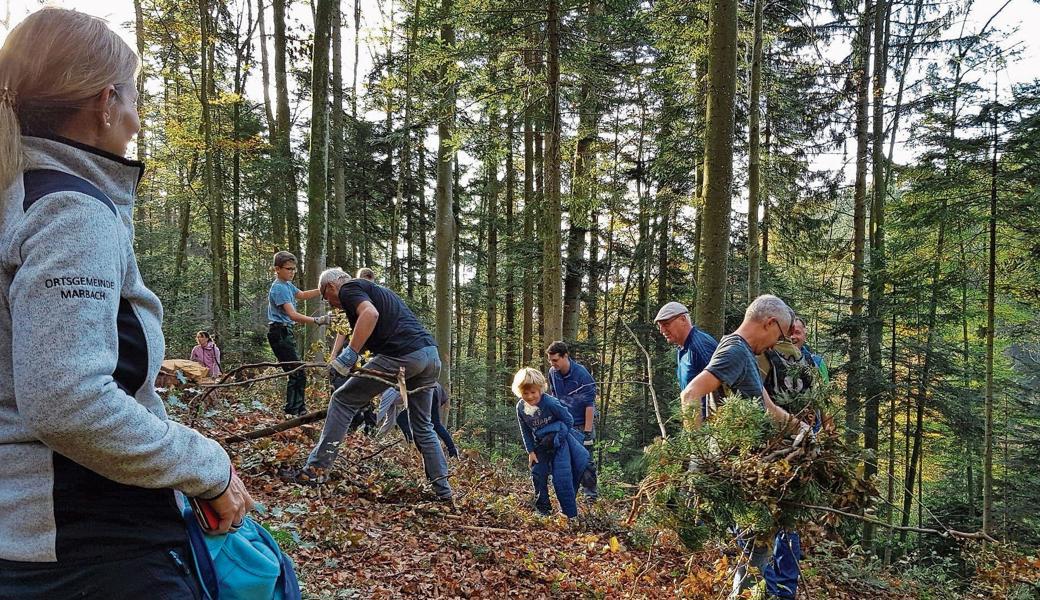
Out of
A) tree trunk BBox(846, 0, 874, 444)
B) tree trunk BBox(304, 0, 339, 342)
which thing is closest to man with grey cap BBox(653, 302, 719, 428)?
tree trunk BBox(304, 0, 339, 342)

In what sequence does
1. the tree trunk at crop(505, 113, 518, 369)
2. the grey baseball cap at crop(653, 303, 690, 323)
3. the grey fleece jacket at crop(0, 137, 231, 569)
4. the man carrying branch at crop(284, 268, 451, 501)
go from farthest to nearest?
the tree trunk at crop(505, 113, 518, 369) → the man carrying branch at crop(284, 268, 451, 501) → the grey baseball cap at crop(653, 303, 690, 323) → the grey fleece jacket at crop(0, 137, 231, 569)

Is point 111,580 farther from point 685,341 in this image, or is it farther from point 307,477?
point 307,477

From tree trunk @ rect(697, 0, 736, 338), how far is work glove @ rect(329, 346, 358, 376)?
358 cm

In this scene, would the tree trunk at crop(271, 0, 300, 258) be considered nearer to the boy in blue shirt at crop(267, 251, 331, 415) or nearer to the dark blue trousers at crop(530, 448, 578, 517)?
the boy in blue shirt at crop(267, 251, 331, 415)

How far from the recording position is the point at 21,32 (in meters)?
1.21

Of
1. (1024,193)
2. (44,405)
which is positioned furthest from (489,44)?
(1024,193)

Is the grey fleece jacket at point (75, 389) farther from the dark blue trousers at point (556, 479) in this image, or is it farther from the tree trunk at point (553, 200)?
the tree trunk at point (553, 200)

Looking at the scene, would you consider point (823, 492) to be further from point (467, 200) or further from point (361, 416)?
point (467, 200)

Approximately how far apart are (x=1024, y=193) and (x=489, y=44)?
1204 centimetres

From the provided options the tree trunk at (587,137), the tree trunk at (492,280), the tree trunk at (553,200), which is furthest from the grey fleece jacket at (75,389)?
the tree trunk at (492,280)

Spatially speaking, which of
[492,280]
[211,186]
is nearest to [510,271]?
[492,280]

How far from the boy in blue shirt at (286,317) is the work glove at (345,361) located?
8.88 ft

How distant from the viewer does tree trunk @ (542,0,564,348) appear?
10344mm

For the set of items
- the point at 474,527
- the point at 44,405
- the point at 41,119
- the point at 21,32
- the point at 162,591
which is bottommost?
the point at 474,527
